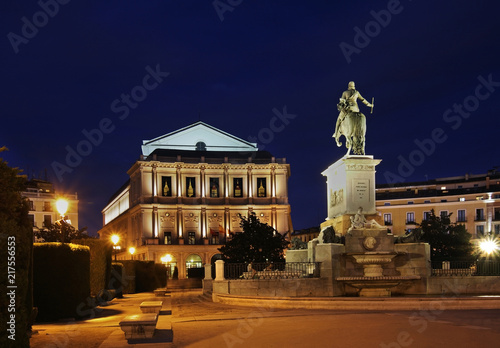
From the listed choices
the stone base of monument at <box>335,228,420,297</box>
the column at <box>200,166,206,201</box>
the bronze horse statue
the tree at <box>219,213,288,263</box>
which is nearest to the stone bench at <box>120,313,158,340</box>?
the stone base of monument at <box>335,228,420,297</box>

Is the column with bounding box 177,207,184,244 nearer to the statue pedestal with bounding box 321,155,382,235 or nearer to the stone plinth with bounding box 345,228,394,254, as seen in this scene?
the statue pedestal with bounding box 321,155,382,235

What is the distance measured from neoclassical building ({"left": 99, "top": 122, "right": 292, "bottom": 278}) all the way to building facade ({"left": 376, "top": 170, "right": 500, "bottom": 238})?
47.5 feet

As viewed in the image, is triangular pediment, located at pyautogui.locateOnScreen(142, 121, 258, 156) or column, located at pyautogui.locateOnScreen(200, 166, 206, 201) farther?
triangular pediment, located at pyautogui.locateOnScreen(142, 121, 258, 156)

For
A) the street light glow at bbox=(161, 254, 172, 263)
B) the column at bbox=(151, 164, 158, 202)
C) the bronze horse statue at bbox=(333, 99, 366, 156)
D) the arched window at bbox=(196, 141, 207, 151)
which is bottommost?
the street light glow at bbox=(161, 254, 172, 263)

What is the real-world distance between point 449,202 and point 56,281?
6703 cm

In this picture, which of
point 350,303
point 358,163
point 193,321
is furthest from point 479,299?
point 193,321

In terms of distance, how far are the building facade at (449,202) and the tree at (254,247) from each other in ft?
123

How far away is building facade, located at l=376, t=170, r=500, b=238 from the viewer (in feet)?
238

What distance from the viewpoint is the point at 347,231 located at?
19.6 meters

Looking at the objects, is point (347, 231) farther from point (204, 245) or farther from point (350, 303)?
point (204, 245)

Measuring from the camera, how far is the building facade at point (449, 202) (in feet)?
238

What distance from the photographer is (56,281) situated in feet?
53.1

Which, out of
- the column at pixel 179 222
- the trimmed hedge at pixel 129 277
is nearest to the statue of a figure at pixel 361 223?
the trimmed hedge at pixel 129 277

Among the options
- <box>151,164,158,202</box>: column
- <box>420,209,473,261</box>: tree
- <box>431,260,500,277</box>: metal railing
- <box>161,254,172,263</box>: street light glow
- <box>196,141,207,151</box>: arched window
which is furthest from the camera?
<box>196,141,207,151</box>: arched window
